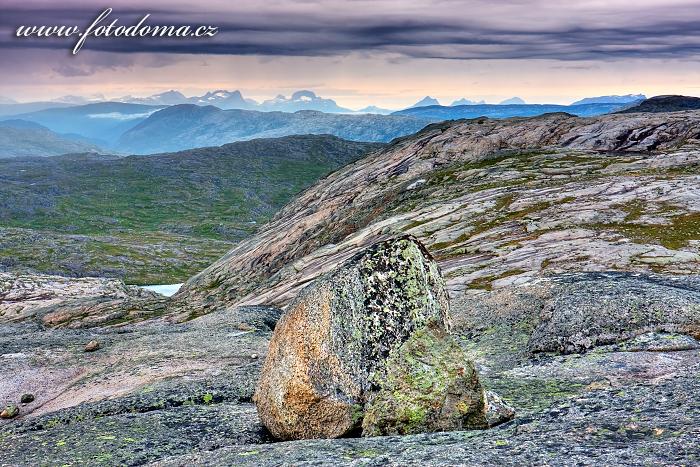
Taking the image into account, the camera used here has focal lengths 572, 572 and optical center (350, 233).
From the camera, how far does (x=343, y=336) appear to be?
18.8 metres

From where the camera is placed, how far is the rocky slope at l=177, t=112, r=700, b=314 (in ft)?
162

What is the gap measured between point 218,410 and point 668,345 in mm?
18326

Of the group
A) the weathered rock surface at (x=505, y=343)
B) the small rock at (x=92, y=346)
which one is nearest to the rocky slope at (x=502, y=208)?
the weathered rock surface at (x=505, y=343)

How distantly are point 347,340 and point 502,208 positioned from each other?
55.2m

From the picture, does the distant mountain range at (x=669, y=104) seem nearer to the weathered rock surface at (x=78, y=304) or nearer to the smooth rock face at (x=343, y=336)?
the weathered rock surface at (x=78, y=304)

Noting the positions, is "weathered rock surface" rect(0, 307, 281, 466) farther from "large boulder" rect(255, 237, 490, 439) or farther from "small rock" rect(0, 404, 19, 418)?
"large boulder" rect(255, 237, 490, 439)

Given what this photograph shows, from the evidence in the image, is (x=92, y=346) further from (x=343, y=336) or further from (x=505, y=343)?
(x=505, y=343)

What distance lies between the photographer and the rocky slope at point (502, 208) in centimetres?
4950

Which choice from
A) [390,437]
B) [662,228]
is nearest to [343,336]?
[390,437]

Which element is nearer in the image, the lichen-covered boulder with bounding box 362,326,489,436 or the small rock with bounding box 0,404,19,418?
the lichen-covered boulder with bounding box 362,326,489,436

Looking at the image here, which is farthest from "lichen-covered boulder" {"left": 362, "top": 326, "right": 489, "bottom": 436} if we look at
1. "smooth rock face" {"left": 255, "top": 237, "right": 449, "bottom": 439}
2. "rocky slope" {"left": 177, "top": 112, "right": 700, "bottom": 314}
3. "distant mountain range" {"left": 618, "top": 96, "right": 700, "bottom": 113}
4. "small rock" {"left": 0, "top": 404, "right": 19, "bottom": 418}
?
"distant mountain range" {"left": 618, "top": 96, "right": 700, "bottom": 113}

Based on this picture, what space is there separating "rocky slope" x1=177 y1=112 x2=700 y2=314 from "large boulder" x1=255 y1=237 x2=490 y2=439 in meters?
24.6

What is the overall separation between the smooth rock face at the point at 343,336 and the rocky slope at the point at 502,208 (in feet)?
80.3

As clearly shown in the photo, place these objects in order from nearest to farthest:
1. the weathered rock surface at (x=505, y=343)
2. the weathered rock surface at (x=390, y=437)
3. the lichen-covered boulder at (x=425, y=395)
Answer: the weathered rock surface at (x=390, y=437) → the weathered rock surface at (x=505, y=343) → the lichen-covered boulder at (x=425, y=395)
